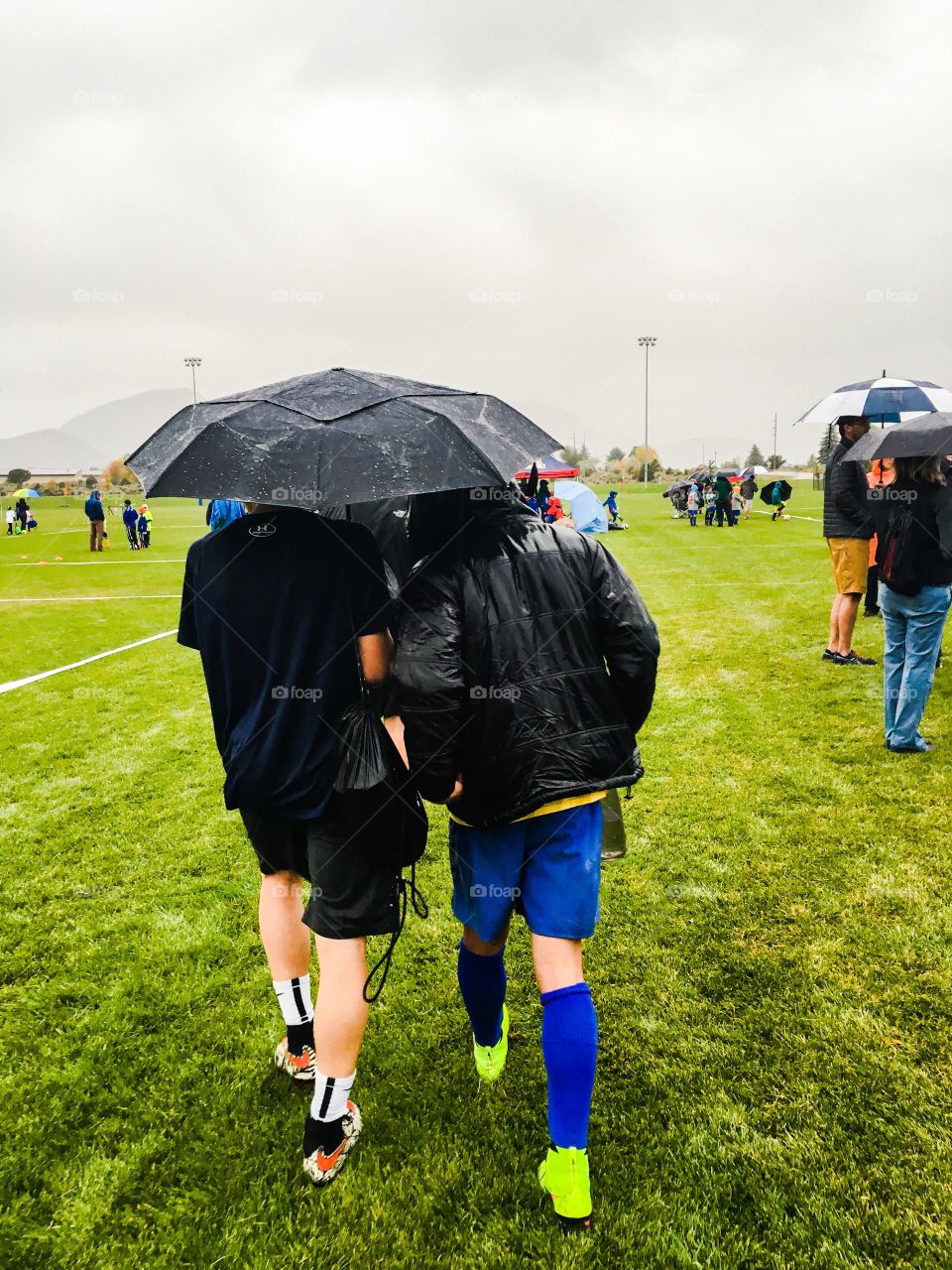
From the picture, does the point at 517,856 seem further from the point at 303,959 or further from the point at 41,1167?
the point at 41,1167

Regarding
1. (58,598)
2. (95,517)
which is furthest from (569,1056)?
(95,517)

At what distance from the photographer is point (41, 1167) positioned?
2.32m

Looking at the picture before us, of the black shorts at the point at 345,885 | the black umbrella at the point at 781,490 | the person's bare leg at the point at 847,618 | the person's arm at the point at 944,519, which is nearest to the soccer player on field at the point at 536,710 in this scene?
the black shorts at the point at 345,885

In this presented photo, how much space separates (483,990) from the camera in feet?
8.05

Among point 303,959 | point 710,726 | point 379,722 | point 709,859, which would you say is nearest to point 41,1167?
point 303,959

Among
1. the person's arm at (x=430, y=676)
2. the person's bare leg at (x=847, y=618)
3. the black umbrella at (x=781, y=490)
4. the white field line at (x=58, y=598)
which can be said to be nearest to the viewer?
the person's arm at (x=430, y=676)

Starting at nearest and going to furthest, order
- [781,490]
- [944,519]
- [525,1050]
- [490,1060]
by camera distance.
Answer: [490,1060], [525,1050], [944,519], [781,490]

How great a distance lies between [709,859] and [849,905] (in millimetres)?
723

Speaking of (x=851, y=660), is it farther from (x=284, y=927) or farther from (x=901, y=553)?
(x=284, y=927)

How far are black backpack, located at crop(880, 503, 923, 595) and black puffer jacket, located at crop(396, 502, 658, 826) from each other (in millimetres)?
3616

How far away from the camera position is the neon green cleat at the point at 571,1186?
2.07 metres

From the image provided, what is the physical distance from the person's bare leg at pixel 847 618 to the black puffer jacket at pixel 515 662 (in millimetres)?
5949

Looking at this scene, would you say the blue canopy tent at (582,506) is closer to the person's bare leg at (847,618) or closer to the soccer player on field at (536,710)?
the soccer player on field at (536,710)

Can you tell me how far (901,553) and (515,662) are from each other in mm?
3971
